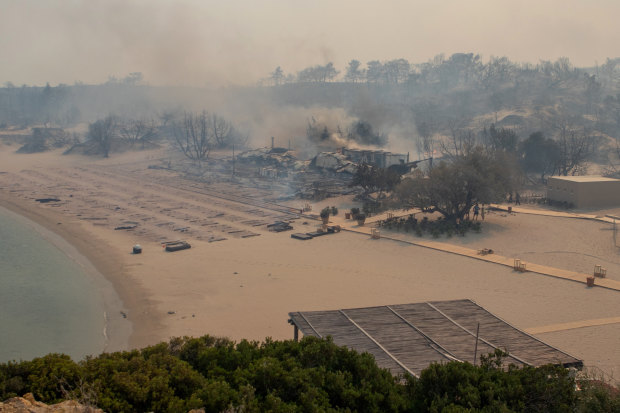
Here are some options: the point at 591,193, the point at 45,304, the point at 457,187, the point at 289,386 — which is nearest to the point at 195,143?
the point at 457,187

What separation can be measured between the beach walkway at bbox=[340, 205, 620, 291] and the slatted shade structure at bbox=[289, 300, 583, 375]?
8.05 meters

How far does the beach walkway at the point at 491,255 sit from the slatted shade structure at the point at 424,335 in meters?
8.05

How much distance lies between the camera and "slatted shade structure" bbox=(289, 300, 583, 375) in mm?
13242

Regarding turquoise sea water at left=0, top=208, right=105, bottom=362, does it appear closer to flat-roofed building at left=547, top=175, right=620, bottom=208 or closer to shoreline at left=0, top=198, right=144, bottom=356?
shoreline at left=0, top=198, right=144, bottom=356

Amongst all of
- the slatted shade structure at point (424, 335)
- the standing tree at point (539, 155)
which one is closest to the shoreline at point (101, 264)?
the slatted shade structure at point (424, 335)

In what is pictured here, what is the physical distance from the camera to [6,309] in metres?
21.4

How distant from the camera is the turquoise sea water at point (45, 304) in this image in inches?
715

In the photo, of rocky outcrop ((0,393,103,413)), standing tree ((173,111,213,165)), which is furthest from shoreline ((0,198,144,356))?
standing tree ((173,111,213,165))

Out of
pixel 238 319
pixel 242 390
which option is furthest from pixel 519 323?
pixel 242 390

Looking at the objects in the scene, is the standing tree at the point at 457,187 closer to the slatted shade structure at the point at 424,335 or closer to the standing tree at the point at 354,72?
the slatted shade structure at the point at 424,335

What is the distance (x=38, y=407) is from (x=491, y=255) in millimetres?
21779

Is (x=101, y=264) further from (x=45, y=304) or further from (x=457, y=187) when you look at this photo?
(x=457, y=187)

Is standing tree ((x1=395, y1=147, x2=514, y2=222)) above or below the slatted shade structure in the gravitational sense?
above

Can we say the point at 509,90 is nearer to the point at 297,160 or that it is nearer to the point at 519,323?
the point at 297,160
